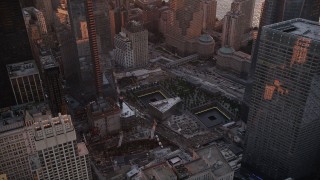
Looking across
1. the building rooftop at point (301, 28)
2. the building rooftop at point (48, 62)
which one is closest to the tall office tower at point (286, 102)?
the building rooftop at point (301, 28)

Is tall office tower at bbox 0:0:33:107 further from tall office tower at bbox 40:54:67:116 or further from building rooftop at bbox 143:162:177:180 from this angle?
building rooftop at bbox 143:162:177:180

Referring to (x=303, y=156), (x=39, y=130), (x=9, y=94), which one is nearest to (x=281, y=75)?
(x=303, y=156)

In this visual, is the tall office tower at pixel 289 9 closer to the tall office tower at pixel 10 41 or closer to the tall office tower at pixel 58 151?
the tall office tower at pixel 10 41

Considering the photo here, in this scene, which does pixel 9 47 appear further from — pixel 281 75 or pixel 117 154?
pixel 281 75

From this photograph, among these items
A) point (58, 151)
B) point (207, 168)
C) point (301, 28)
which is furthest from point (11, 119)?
point (301, 28)

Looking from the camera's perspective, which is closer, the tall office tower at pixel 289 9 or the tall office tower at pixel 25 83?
the tall office tower at pixel 25 83

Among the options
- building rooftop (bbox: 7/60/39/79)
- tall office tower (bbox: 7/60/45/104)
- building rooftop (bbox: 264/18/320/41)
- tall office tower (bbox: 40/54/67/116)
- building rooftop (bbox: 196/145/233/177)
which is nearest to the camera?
building rooftop (bbox: 264/18/320/41)

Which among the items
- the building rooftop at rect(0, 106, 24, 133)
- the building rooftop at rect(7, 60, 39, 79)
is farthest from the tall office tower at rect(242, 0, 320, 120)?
the building rooftop at rect(0, 106, 24, 133)
